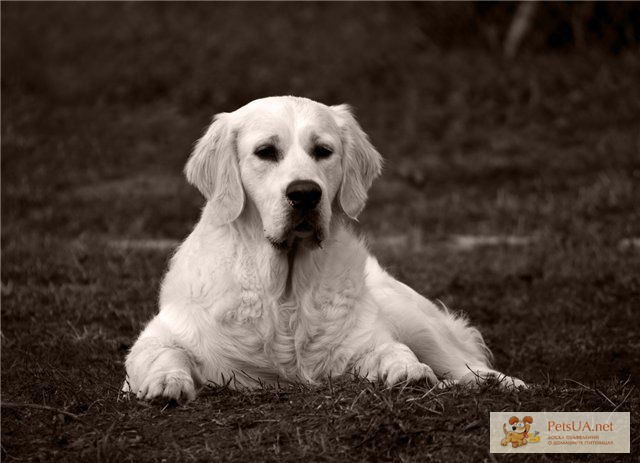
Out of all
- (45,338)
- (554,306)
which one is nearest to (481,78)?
(554,306)

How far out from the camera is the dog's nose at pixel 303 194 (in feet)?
14.8

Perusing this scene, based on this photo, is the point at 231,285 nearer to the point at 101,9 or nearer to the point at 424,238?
the point at 424,238

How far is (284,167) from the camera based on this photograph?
4648 millimetres

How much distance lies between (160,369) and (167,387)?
0.59 ft

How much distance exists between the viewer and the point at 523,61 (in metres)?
14.1

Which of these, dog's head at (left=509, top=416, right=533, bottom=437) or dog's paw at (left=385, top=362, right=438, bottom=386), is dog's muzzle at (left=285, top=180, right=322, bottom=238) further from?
dog's head at (left=509, top=416, right=533, bottom=437)

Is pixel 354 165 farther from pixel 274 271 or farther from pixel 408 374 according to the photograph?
pixel 408 374

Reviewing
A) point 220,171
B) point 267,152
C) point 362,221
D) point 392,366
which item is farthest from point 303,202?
point 362,221

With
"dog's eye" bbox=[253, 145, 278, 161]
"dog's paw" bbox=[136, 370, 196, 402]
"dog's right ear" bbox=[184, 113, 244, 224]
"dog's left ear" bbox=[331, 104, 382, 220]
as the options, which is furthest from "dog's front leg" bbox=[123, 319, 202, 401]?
"dog's left ear" bbox=[331, 104, 382, 220]

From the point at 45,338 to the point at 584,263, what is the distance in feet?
13.5

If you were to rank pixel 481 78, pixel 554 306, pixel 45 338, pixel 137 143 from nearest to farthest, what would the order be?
pixel 45 338 < pixel 554 306 < pixel 137 143 < pixel 481 78

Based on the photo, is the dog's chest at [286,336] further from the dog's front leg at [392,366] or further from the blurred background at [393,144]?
the blurred background at [393,144]

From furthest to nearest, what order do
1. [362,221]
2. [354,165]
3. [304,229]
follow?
[362,221], [354,165], [304,229]

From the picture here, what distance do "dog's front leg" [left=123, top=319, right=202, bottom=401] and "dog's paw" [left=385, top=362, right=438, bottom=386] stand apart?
2.77 ft
